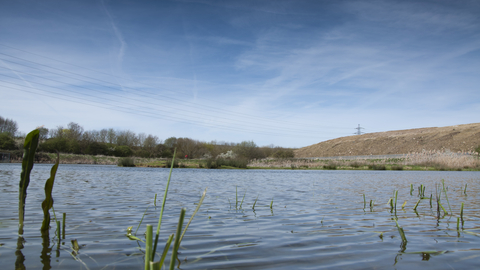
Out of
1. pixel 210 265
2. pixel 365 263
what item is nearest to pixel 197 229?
pixel 210 265

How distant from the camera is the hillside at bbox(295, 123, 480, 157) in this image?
6959cm

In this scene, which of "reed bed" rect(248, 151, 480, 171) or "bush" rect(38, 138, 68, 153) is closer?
"reed bed" rect(248, 151, 480, 171)

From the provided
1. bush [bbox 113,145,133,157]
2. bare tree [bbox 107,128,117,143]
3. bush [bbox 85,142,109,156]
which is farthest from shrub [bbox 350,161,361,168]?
bare tree [bbox 107,128,117,143]

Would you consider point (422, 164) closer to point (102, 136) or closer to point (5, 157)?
point (5, 157)

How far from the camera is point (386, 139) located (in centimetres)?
9038

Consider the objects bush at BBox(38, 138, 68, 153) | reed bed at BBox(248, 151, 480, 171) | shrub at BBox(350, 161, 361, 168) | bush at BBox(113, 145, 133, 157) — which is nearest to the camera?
reed bed at BBox(248, 151, 480, 171)

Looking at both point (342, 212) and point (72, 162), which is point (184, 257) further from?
point (72, 162)

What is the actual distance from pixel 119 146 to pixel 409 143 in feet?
237

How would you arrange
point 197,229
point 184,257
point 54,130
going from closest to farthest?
point 184,257, point 197,229, point 54,130

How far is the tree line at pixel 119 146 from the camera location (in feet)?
154

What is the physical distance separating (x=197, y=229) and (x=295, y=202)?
342 cm

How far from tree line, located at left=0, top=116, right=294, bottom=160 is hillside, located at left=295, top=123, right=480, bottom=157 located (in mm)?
33456

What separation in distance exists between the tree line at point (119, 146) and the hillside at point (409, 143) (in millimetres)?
33456

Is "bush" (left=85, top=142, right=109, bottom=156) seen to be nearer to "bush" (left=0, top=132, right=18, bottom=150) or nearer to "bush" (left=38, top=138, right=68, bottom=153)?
"bush" (left=38, top=138, right=68, bottom=153)
